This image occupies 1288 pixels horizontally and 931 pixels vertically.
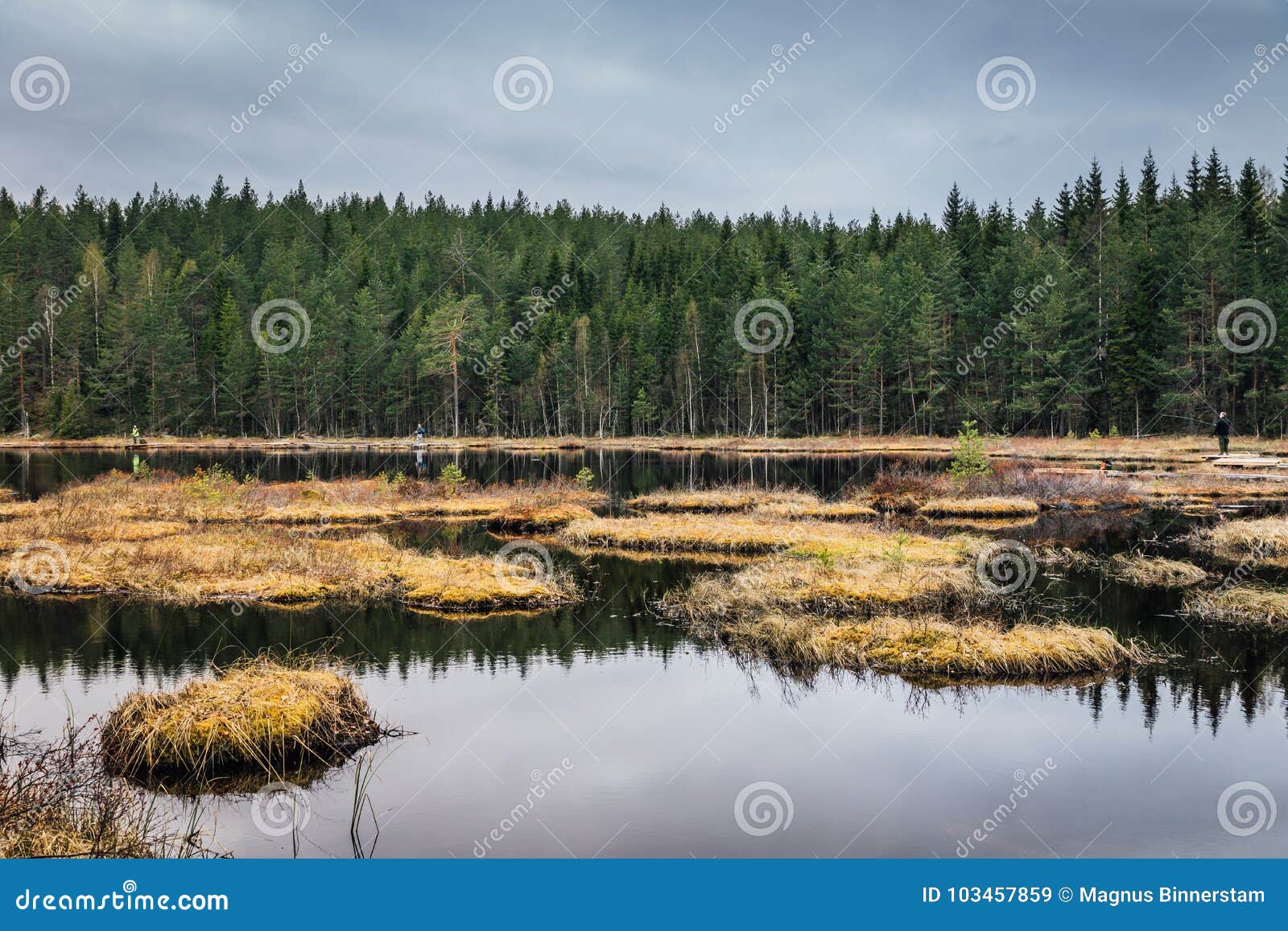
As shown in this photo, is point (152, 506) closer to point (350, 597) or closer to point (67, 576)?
point (67, 576)

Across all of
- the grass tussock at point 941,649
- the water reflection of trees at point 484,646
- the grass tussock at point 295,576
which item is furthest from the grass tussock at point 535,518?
the grass tussock at point 941,649

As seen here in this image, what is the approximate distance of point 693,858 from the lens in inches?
373

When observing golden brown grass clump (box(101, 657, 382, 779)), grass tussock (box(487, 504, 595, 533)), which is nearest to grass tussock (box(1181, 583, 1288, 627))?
golden brown grass clump (box(101, 657, 382, 779))

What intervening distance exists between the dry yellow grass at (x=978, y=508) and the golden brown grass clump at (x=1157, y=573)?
11620 millimetres

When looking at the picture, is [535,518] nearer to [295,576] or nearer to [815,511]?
[815,511]

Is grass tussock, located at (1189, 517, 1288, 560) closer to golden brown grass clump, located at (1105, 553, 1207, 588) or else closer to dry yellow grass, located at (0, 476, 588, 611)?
golden brown grass clump, located at (1105, 553, 1207, 588)

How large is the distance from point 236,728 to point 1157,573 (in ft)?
73.2

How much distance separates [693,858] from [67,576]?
19760 millimetres

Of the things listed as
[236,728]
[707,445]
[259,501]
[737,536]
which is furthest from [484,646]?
[707,445]

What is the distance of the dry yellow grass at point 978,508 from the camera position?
37844mm

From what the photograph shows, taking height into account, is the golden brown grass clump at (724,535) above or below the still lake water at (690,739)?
above

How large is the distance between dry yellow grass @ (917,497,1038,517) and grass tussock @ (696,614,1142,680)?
66.2ft

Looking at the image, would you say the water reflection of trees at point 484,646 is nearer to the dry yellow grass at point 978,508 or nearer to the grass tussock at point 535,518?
the grass tussock at point 535,518

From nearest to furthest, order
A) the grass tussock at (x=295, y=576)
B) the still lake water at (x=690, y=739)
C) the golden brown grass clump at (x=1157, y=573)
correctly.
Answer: the still lake water at (x=690, y=739), the grass tussock at (x=295, y=576), the golden brown grass clump at (x=1157, y=573)
